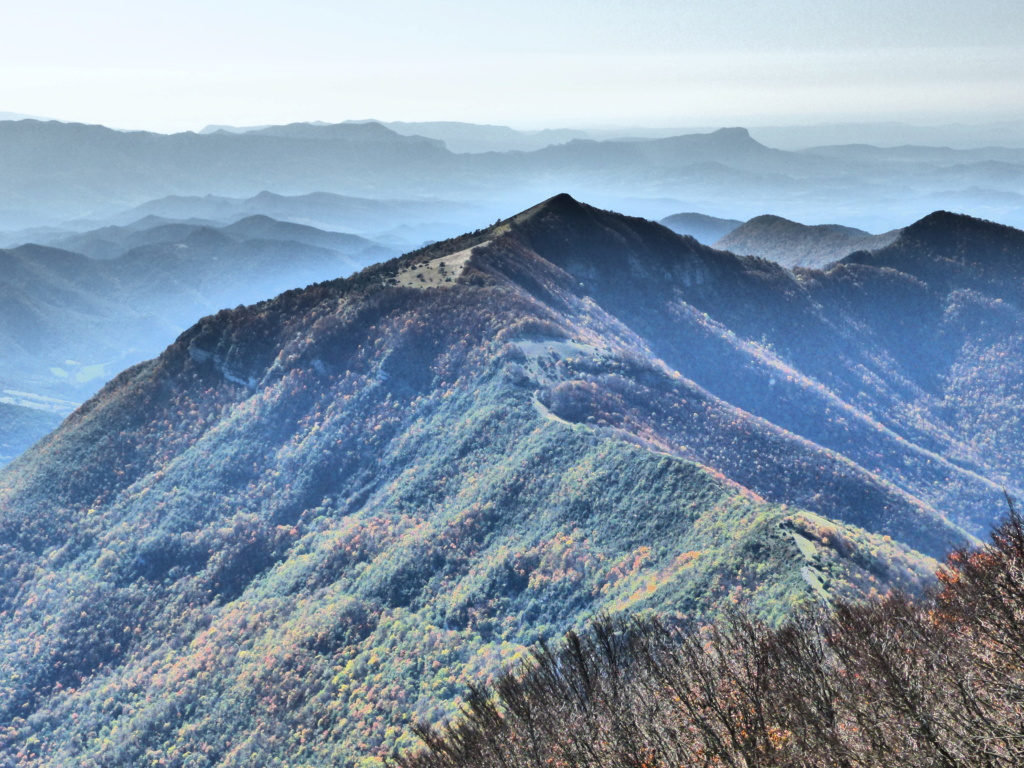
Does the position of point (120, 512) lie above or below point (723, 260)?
below

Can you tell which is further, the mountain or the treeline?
the mountain

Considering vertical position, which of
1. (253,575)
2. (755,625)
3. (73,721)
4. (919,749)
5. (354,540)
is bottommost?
(73,721)

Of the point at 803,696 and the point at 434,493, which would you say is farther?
the point at 434,493

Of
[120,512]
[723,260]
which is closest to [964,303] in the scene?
[723,260]

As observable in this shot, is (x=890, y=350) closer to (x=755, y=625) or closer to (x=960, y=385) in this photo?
(x=960, y=385)
